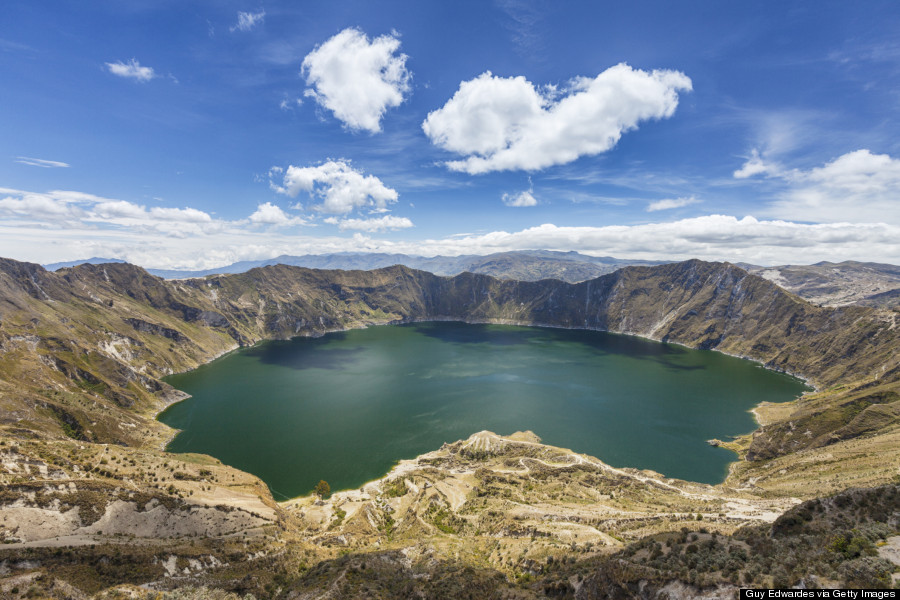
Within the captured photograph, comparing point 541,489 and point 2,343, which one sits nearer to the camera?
point 541,489

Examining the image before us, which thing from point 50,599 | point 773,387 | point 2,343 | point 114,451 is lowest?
point 773,387

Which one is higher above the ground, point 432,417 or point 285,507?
point 285,507

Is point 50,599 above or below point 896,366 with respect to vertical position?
above

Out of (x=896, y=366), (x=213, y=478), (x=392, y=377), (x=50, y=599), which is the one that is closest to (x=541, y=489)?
(x=213, y=478)

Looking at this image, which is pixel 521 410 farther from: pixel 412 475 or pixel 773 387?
pixel 773 387

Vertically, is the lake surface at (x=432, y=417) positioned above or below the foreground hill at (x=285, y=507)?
below

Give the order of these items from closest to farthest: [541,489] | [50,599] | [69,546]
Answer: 1. [50,599]
2. [69,546]
3. [541,489]

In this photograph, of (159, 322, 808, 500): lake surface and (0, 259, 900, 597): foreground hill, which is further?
(159, 322, 808, 500): lake surface

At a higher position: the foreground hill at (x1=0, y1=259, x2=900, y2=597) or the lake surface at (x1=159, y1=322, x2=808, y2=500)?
the foreground hill at (x1=0, y1=259, x2=900, y2=597)

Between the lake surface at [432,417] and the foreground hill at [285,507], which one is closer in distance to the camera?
the foreground hill at [285,507]

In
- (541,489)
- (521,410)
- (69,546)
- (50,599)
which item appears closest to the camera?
(50,599)

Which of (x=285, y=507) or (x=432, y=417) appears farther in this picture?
(x=432, y=417)
